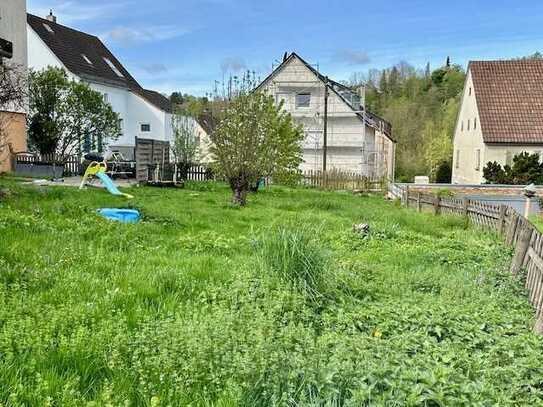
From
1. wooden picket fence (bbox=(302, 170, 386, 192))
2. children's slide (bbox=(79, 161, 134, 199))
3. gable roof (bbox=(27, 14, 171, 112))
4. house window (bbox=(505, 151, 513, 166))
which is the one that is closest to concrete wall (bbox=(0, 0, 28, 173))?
children's slide (bbox=(79, 161, 134, 199))

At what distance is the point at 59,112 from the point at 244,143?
12959 millimetres

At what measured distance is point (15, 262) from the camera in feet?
18.0

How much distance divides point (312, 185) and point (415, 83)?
128 feet

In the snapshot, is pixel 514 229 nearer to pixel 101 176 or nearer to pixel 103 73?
pixel 101 176

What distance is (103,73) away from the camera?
37031mm

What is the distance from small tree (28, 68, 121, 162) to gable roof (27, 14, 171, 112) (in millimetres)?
8995

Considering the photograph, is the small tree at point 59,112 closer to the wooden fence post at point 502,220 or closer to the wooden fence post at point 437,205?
the wooden fence post at point 437,205

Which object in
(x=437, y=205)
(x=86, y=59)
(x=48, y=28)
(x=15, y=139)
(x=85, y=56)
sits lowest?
(x=437, y=205)

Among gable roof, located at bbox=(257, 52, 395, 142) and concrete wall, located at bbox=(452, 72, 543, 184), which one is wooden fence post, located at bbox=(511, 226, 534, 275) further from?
gable roof, located at bbox=(257, 52, 395, 142)

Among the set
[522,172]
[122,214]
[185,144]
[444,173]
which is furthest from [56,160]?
[444,173]

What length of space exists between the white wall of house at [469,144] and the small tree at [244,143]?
1984 cm

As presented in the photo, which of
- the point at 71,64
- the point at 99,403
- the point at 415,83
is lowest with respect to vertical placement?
the point at 99,403

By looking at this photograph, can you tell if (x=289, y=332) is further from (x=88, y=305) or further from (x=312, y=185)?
(x=312, y=185)

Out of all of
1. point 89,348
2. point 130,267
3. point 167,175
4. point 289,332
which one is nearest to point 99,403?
point 89,348
